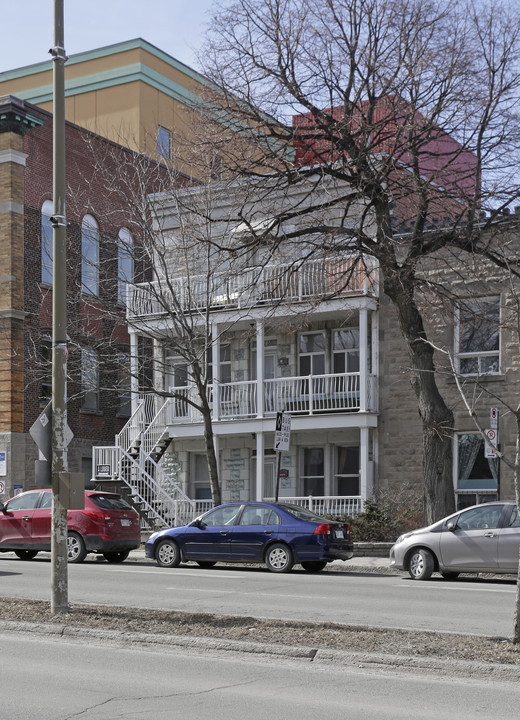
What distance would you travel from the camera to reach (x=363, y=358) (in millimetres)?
26781

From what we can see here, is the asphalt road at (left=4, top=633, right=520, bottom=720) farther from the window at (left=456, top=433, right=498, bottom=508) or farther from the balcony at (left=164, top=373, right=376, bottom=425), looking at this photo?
the balcony at (left=164, top=373, right=376, bottom=425)

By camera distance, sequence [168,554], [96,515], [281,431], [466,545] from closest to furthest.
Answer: [466,545]
[168,554]
[96,515]
[281,431]

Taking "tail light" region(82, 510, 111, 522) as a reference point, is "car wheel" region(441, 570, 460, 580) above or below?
below

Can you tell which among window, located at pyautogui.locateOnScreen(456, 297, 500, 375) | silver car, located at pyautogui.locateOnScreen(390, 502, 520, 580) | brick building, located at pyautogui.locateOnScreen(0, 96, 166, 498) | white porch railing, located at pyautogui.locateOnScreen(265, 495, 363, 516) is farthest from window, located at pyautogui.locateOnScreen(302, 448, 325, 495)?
silver car, located at pyautogui.locateOnScreen(390, 502, 520, 580)

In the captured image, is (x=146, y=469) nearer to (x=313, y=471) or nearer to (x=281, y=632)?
(x=313, y=471)

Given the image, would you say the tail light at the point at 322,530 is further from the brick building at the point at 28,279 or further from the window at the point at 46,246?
the window at the point at 46,246

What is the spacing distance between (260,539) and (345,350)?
10511mm

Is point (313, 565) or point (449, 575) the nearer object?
point (449, 575)

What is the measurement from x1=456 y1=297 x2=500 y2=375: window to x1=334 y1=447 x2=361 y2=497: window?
165 inches

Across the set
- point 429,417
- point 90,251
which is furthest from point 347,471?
point 90,251

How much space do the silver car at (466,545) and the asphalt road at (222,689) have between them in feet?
27.6

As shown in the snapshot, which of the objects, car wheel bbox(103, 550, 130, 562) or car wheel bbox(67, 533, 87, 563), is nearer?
car wheel bbox(67, 533, 87, 563)

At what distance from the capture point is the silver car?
17156 mm

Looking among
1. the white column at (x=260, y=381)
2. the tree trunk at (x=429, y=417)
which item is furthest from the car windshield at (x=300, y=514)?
the white column at (x=260, y=381)
